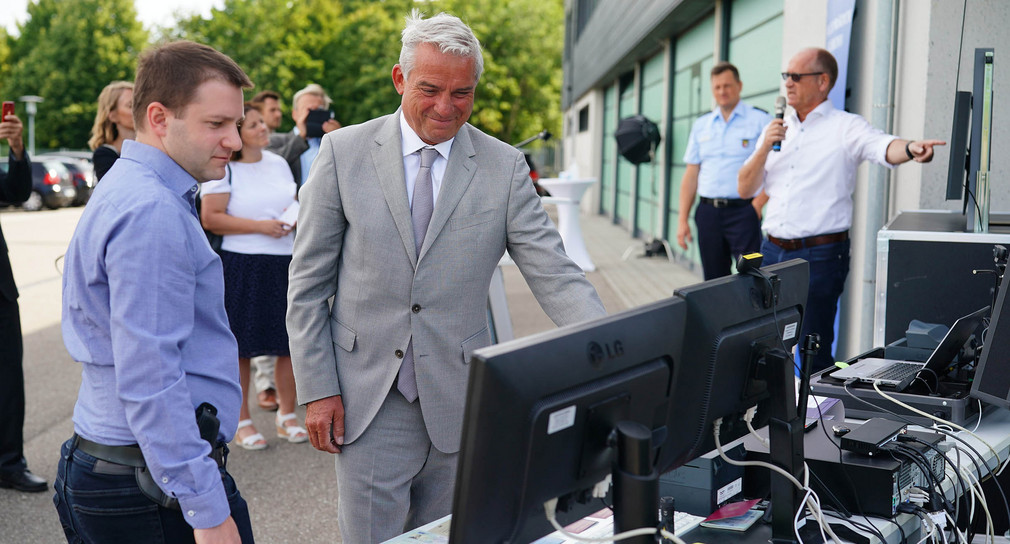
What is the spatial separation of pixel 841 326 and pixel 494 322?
2.38 m

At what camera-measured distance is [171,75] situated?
184 centimetres

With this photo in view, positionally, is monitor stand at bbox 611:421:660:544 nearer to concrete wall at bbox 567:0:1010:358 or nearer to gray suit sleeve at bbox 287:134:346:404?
gray suit sleeve at bbox 287:134:346:404

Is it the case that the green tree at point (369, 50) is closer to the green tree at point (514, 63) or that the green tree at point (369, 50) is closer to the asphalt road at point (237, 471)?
the green tree at point (514, 63)

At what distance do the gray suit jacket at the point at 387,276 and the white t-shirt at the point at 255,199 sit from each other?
2.71 meters

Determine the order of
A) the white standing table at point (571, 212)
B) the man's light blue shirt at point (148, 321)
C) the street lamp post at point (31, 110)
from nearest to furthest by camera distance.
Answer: the man's light blue shirt at point (148, 321) → the white standing table at point (571, 212) → the street lamp post at point (31, 110)

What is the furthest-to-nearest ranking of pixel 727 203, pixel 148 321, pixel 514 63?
1. pixel 514 63
2. pixel 727 203
3. pixel 148 321

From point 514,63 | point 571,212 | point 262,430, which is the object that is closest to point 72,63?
point 514,63

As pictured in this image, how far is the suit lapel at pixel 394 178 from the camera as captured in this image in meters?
2.38

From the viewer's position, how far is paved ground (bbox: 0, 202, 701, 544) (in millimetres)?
4148

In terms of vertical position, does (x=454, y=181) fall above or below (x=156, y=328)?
above

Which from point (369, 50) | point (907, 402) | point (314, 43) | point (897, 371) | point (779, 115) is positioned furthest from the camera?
point (314, 43)

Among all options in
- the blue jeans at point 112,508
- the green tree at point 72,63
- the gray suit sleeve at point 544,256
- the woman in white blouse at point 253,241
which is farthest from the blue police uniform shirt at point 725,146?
the green tree at point 72,63

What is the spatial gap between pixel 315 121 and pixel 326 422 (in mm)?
3966

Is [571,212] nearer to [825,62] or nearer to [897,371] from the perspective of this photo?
[825,62]
